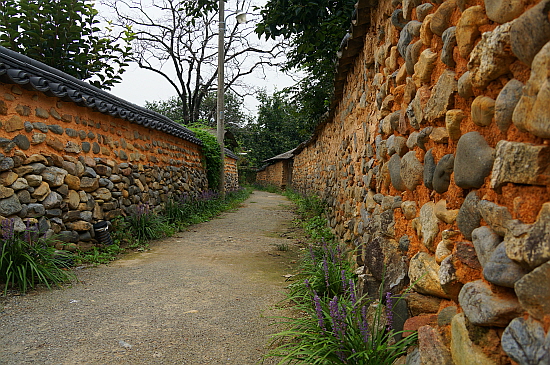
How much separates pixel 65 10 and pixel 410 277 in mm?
6538

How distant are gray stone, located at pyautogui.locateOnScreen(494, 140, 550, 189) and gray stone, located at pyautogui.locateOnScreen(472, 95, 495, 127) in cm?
12

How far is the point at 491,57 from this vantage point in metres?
1.06

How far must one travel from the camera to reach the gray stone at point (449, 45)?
1.39 meters

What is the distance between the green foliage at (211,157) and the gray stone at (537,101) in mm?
9556

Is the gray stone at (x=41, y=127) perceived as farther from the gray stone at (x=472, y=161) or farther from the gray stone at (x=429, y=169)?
the gray stone at (x=472, y=161)

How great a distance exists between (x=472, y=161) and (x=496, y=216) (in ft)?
0.76

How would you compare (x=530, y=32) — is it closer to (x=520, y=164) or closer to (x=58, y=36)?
(x=520, y=164)

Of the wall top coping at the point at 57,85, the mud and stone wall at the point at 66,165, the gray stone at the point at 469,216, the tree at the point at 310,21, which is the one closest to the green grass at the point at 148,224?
the mud and stone wall at the point at 66,165

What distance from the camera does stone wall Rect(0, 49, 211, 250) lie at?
3271 mm

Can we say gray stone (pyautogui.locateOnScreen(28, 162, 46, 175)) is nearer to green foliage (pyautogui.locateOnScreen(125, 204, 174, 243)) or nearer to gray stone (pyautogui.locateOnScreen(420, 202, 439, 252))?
green foliage (pyautogui.locateOnScreen(125, 204, 174, 243))

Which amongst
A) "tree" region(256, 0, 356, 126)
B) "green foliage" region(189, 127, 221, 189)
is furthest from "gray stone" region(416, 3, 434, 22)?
"green foliage" region(189, 127, 221, 189)

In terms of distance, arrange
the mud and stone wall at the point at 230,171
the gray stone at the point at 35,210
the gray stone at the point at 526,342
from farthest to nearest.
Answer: the mud and stone wall at the point at 230,171 → the gray stone at the point at 35,210 → the gray stone at the point at 526,342

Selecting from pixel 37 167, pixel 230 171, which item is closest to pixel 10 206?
pixel 37 167

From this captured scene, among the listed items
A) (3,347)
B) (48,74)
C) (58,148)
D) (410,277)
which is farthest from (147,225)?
(410,277)
